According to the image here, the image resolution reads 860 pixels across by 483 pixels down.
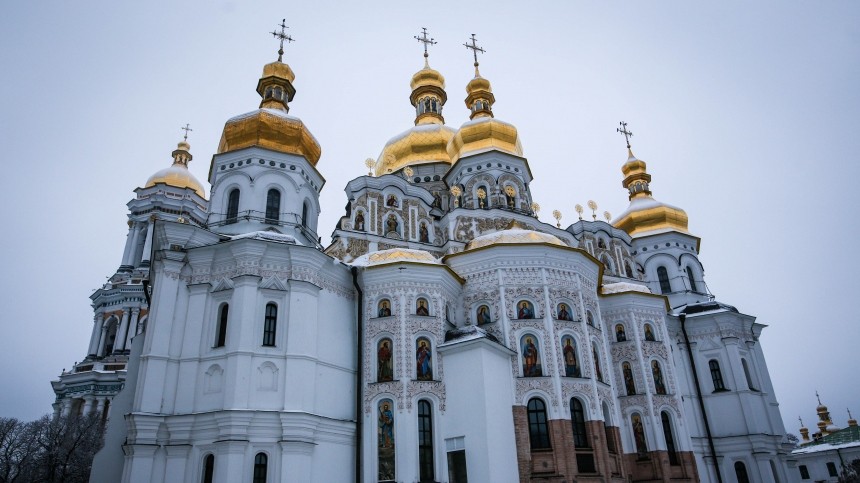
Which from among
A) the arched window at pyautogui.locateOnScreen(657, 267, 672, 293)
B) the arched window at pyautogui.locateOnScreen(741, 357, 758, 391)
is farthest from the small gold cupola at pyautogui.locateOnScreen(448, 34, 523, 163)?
the arched window at pyautogui.locateOnScreen(741, 357, 758, 391)

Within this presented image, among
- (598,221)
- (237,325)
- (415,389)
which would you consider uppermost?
(598,221)

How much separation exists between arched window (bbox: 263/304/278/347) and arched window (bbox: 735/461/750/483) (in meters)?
18.8

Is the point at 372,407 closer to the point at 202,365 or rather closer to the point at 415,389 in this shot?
the point at 415,389

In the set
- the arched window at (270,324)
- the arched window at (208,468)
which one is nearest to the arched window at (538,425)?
the arched window at (270,324)

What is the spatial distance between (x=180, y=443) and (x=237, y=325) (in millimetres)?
3130

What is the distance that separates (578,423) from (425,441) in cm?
466

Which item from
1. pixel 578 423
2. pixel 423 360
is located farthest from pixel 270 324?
pixel 578 423

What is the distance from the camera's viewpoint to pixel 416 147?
100 ft

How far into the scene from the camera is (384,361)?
17391 millimetres

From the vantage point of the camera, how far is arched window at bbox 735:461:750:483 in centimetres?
2322

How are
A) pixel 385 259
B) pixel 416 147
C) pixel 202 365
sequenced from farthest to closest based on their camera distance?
pixel 416 147
pixel 385 259
pixel 202 365

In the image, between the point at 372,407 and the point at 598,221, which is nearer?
the point at 372,407

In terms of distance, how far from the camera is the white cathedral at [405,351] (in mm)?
15320

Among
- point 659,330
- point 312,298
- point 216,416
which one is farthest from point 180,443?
point 659,330
